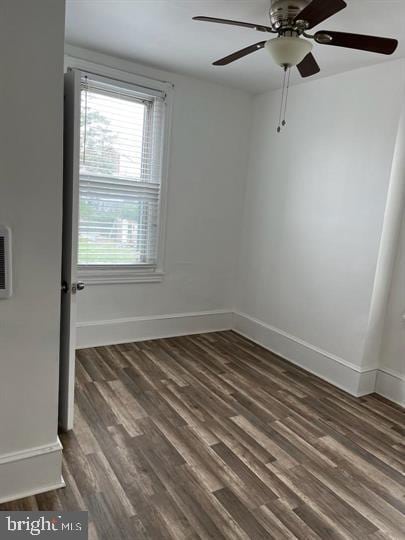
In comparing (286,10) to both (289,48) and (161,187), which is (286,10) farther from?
(161,187)

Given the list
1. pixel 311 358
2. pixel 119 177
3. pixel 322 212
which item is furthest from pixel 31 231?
pixel 311 358

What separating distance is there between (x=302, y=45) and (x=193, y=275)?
2.55m

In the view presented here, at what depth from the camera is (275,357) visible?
3789 millimetres

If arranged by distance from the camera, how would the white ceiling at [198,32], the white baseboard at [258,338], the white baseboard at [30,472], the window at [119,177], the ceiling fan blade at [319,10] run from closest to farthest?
the ceiling fan blade at [319,10] → the white baseboard at [30,472] → the white ceiling at [198,32] → the white baseboard at [258,338] → the window at [119,177]

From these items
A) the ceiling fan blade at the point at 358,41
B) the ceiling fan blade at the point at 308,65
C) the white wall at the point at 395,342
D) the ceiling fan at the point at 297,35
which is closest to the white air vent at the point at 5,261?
the ceiling fan at the point at 297,35

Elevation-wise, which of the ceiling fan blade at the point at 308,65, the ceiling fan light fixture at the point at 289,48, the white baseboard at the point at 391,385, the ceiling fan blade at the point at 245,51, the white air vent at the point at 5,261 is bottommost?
the white baseboard at the point at 391,385

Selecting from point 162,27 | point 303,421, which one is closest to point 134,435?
point 303,421

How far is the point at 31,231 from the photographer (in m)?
1.66

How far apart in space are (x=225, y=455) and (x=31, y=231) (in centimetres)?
165

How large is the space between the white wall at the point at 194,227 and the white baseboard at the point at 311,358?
1.33ft

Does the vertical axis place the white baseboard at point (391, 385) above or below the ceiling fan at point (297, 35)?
below

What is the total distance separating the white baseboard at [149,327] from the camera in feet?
11.8

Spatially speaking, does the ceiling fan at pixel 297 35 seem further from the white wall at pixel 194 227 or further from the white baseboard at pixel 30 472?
the white baseboard at pixel 30 472

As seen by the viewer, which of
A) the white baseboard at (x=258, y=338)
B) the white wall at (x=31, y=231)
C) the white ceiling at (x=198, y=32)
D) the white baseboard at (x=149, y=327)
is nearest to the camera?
the white wall at (x=31, y=231)
